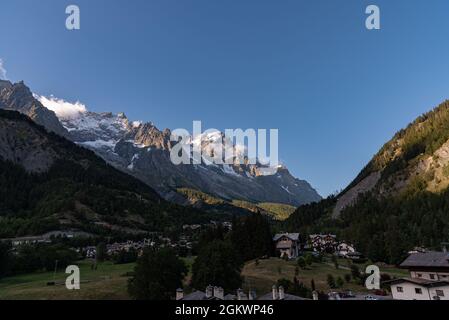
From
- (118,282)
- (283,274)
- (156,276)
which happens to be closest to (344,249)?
(283,274)

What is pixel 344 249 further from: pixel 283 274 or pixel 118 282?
pixel 118 282

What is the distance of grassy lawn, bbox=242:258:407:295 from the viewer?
7750 centimetres

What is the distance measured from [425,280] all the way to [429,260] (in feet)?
33.7

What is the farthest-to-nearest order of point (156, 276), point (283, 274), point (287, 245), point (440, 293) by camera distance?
point (287, 245)
point (283, 274)
point (156, 276)
point (440, 293)

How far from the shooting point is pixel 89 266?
128125 millimetres

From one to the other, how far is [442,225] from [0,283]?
15476cm

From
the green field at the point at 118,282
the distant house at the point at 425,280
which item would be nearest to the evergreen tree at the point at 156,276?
the green field at the point at 118,282

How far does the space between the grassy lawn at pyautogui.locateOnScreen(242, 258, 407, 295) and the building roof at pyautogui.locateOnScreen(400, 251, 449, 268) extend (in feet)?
36.0

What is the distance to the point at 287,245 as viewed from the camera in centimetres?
12781
